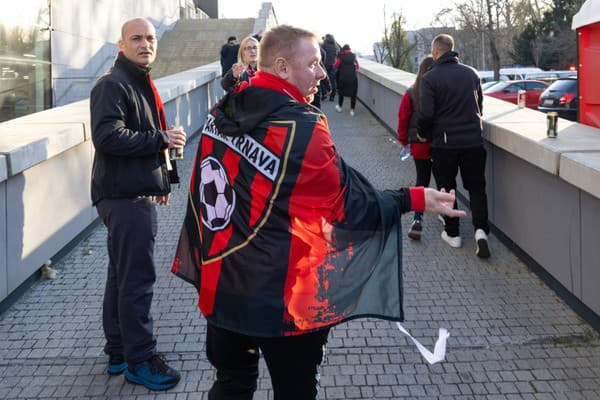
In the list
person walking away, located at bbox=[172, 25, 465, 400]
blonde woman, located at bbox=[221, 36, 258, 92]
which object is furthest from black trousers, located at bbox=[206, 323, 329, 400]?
blonde woman, located at bbox=[221, 36, 258, 92]

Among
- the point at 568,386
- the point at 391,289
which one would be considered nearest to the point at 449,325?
the point at 568,386

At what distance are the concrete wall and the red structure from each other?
15073 millimetres

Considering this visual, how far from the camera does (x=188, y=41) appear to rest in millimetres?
34188

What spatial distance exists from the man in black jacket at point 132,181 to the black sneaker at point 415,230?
10.6 feet

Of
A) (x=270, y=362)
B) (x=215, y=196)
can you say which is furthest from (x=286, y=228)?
(x=270, y=362)

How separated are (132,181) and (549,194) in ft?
10.3

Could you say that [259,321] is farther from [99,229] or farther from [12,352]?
[99,229]

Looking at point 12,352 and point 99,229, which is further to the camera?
point 99,229

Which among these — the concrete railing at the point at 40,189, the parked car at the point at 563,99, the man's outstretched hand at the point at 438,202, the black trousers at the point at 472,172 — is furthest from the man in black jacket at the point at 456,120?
the parked car at the point at 563,99

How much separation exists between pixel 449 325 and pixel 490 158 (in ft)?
8.18

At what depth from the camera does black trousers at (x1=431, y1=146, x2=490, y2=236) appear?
6121 mm

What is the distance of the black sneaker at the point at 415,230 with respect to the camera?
6.59m

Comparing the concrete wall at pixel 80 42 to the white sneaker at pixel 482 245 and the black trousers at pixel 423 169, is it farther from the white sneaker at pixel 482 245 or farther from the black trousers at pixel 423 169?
the white sneaker at pixel 482 245

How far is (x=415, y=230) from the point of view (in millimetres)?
6613
